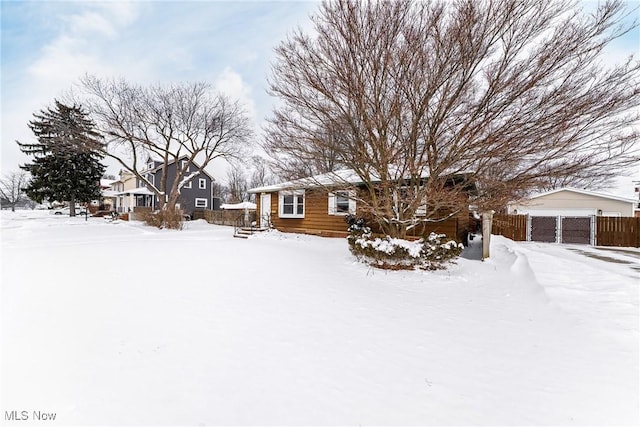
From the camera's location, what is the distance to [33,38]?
8516 mm

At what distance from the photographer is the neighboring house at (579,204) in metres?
13.6

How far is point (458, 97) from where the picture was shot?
6211mm

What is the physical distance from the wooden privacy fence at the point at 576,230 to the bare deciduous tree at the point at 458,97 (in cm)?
532

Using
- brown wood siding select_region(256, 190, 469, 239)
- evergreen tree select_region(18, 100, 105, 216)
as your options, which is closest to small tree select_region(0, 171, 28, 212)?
evergreen tree select_region(18, 100, 105, 216)

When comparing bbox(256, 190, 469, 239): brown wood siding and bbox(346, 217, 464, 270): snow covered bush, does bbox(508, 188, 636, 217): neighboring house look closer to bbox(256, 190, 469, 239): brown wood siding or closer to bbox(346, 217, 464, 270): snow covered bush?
bbox(256, 190, 469, 239): brown wood siding

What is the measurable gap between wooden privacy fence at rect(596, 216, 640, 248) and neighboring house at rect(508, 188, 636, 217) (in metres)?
1.19

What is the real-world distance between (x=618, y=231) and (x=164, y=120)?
1083 inches

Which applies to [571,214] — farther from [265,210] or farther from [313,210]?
[265,210]

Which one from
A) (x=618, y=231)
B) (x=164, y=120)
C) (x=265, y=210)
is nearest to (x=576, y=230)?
(x=618, y=231)

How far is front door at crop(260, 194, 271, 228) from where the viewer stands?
15.0 metres

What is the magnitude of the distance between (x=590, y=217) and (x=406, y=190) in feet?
39.5

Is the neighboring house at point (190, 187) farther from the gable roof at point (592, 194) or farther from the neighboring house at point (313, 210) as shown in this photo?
the gable roof at point (592, 194)

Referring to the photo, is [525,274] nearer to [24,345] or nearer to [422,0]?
[422,0]

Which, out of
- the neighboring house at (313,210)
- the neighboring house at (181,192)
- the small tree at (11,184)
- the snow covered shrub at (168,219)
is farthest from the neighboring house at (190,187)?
the small tree at (11,184)
